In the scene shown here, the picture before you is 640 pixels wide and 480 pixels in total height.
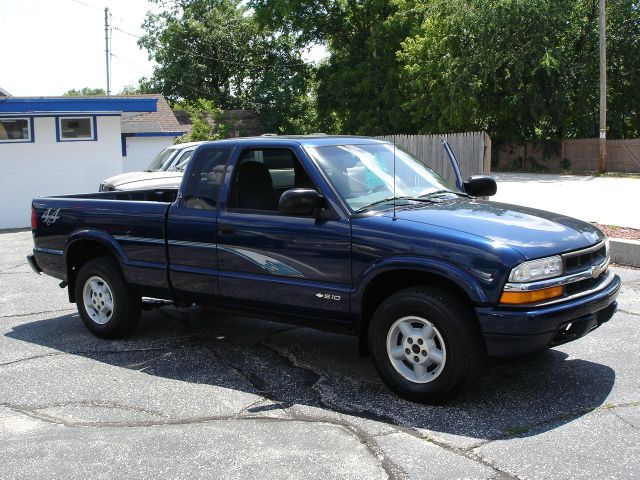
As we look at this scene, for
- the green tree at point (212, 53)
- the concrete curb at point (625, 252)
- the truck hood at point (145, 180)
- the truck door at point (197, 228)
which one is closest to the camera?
the truck door at point (197, 228)

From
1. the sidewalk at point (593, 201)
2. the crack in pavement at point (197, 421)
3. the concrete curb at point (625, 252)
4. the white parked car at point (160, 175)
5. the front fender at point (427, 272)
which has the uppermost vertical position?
the white parked car at point (160, 175)

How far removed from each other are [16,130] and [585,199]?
575 inches

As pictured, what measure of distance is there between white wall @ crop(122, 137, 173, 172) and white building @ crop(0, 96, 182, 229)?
498 inches

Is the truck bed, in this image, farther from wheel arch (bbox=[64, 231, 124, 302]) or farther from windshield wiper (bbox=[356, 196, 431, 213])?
windshield wiper (bbox=[356, 196, 431, 213])

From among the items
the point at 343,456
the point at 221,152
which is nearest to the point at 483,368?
the point at 343,456

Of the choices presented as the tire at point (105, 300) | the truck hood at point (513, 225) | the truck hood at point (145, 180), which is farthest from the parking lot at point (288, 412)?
the truck hood at point (145, 180)

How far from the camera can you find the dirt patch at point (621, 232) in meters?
11.4

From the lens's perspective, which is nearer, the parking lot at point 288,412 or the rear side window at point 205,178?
the parking lot at point 288,412

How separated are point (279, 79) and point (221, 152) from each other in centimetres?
5180

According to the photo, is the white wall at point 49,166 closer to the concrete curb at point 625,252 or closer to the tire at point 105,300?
the tire at point 105,300

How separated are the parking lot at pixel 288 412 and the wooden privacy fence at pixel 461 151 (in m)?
8.14

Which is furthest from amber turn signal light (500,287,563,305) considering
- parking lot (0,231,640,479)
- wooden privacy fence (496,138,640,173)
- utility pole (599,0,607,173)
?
wooden privacy fence (496,138,640,173)

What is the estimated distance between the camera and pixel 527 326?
15.1ft

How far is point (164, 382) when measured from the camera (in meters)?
5.80
